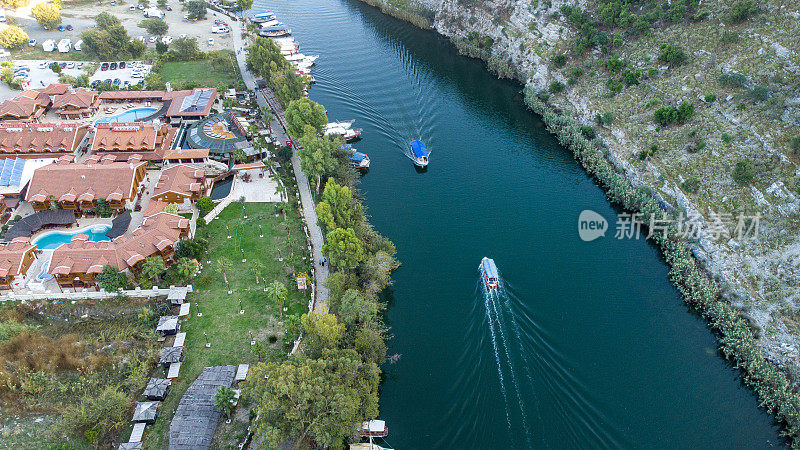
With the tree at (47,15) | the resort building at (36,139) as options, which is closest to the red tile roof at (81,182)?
the resort building at (36,139)

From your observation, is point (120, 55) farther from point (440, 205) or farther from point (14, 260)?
point (440, 205)

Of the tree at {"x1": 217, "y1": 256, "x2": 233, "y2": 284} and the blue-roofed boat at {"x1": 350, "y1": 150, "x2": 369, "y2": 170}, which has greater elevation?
the blue-roofed boat at {"x1": 350, "y1": 150, "x2": 369, "y2": 170}

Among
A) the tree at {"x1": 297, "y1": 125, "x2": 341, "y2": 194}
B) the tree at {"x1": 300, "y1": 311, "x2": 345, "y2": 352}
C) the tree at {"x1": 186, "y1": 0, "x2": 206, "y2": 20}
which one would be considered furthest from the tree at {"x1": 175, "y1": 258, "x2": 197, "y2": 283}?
the tree at {"x1": 186, "y1": 0, "x2": 206, "y2": 20}

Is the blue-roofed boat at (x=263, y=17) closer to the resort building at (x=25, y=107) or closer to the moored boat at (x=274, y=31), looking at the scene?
the moored boat at (x=274, y=31)

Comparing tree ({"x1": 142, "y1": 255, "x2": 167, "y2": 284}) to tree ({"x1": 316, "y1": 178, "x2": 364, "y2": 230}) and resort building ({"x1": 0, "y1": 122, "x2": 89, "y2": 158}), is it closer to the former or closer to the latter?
tree ({"x1": 316, "y1": 178, "x2": 364, "y2": 230})

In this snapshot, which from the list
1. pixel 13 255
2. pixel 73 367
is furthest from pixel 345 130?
pixel 73 367

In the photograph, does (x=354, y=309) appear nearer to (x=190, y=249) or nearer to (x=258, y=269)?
(x=258, y=269)
